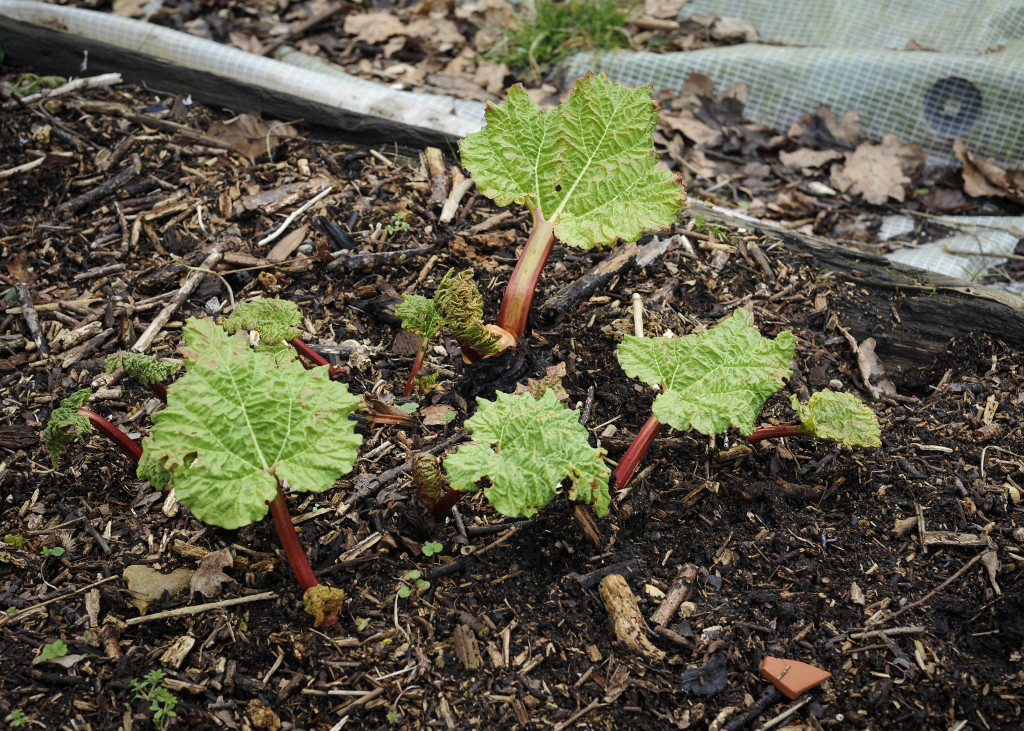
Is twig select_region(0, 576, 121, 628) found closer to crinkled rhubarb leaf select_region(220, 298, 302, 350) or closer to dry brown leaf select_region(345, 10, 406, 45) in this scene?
crinkled rhubarb leaf select_region(220, 298, 302, 350)

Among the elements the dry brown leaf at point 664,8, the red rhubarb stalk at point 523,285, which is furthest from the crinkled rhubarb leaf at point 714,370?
the dry brown leaf at point 664,8

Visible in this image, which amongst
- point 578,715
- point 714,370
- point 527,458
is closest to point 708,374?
point 714,370

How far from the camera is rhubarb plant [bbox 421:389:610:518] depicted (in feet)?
6.08

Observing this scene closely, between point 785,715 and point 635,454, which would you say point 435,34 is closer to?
point 635,454

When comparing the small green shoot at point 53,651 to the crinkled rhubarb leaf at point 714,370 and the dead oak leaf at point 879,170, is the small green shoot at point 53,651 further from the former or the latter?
the dead oak leaf at point 879,170

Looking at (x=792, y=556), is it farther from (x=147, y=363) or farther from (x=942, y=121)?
(x=942, y=121)


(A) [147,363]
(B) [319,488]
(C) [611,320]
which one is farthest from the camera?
(C) [611,320]

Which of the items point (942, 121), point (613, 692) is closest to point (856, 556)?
point (613, 692)

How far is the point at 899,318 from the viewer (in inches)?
113

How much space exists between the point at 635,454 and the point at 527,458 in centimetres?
44

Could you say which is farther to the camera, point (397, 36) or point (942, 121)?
point (397, 36)

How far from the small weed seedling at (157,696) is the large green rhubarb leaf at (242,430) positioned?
1.52 ft

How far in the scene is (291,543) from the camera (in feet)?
6.34

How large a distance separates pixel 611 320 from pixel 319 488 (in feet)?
4.37
